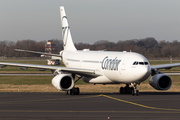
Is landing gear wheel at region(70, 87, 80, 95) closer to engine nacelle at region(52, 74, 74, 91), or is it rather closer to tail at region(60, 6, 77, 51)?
engine nacelle at region(52, 74, 74, 91)

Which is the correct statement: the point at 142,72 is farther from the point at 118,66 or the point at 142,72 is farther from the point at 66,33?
the point at 66,33

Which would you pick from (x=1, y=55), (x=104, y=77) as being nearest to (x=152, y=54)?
(x=1, y=55)

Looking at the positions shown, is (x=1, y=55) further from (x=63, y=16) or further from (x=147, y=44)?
(x=63, y=16)

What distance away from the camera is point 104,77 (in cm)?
3114

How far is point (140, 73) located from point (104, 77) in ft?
16.6

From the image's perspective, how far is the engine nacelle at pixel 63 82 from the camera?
29.7m

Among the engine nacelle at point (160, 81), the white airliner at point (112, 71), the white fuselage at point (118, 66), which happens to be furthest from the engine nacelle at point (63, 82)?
the engine nacelle at point (160, 81)

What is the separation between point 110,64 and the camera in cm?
3005

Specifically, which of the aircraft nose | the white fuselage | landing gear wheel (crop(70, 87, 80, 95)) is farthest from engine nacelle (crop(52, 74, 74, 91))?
the aircraft nose

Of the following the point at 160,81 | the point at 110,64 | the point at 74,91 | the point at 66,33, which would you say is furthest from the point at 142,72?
the point at 66,33

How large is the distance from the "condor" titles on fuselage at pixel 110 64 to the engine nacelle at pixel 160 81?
13.5ft

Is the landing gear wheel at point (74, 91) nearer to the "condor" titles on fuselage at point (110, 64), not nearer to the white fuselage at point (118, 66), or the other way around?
the white fuselage at point (118, 66)

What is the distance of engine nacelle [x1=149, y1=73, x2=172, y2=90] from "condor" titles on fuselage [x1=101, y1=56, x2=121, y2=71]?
4.11 meters

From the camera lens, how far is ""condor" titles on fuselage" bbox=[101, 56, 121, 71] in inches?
1148
